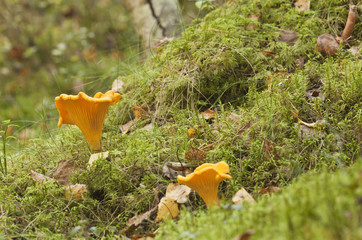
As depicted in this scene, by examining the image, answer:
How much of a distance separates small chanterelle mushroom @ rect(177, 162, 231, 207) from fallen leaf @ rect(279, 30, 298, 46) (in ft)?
6.37

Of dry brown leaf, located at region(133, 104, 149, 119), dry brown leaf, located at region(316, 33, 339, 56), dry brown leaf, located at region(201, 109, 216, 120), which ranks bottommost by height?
dry brown leaf, located at region(201, 109, 216, 120)

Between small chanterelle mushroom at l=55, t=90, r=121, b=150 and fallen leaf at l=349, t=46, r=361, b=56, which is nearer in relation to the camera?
small chanterelle mushroom at l=55, t=90, r=121, b=150

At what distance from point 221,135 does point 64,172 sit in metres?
1.29

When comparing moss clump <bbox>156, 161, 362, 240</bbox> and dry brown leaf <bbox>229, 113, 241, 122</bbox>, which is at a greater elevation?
moss clump <bbox>156, 161, 362, 240</bbox>

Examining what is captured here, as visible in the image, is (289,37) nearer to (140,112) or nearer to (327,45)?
(327,45)

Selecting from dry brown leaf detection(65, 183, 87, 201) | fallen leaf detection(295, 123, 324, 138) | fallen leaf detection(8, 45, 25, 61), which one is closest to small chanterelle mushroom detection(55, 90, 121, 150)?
dry brown leaf detection(65, 183, 87, 201)

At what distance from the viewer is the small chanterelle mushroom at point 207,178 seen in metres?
1.86

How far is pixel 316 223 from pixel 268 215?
23 centimetres

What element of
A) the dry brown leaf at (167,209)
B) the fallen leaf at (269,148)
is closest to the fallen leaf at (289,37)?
the fallen leaf at (269,148)

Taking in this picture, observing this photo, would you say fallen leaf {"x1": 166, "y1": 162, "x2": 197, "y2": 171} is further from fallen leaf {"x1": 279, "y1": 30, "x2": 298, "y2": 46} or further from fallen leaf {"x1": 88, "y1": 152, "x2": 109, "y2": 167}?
fallen leaf {"x1": 279, "y1": 30, "x2": 298, "y2": 46}

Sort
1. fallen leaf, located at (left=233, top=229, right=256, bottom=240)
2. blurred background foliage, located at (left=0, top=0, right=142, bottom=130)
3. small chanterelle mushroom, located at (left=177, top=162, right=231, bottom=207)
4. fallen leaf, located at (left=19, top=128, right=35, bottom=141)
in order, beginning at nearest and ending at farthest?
fallen leaf, located at (left=233, top=229, right=256, bottom=240) → small chanterelle mushroom, located at (left=177, top=162, right=231, bottom=207) → fallen leaf, located at (left=19, top=128, right=35, bottom=141) → blurred background foliage, located at (left=0, top=0, right=142, bottom=130)

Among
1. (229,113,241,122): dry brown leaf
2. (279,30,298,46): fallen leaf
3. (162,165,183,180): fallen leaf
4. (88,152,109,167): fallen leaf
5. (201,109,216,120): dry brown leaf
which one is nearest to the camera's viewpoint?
(162,165,183,180): fallen leaf

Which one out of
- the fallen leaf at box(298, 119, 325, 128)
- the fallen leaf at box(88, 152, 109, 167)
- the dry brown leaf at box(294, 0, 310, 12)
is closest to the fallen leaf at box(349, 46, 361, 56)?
the dry brown leaf at box(294, 0, 310, 12)

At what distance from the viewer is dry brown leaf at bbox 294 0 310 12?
11.9 feet
